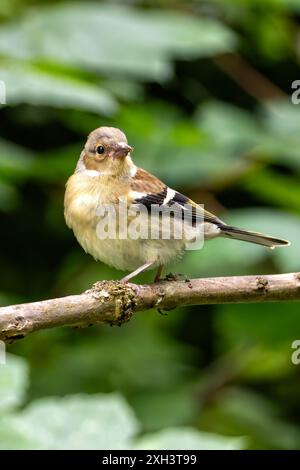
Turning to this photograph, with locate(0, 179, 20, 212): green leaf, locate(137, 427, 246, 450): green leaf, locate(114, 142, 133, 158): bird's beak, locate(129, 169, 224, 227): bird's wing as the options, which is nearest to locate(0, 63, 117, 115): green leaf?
locate(0, 179, 20, 212): green leaf

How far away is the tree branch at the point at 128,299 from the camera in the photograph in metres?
2.92

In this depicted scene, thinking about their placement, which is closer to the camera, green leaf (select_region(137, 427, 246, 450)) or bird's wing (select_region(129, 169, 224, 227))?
green leaf (select_region(137, 427, 246, 450))

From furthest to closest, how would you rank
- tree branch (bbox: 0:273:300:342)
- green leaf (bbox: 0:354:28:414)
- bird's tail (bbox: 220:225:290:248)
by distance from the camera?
bird's tail (bbox: 220:225:290:248), green leaf (bbox: 0:354:28:414), tree branch (bbox: 0:273:300:342)

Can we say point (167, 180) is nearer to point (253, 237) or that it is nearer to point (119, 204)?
point (253, 237)

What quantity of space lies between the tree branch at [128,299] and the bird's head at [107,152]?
75 cm

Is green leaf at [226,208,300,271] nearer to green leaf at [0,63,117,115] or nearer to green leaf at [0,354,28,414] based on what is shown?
green leaf at [0,63,117,115]

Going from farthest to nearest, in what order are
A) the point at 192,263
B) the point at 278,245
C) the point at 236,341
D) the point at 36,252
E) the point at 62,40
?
the point at 36,252 < the point at 236,341 < the point at 62,40 < the point at 192,263 < the point at 278,245

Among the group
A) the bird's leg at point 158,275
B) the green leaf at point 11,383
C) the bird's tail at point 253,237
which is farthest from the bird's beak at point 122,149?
the green leaf at point 11,383

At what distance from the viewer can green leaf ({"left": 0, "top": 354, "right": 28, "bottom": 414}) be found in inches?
131

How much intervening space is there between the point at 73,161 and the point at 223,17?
2198 mm

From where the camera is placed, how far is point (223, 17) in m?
6.72

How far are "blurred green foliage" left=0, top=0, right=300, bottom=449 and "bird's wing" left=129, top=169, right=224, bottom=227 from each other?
598 millimetres
